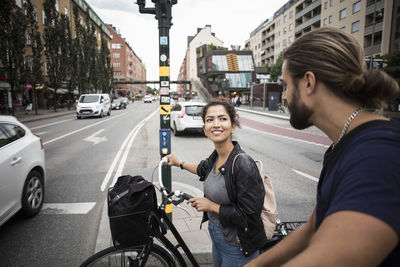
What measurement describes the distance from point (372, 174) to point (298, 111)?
443 mm

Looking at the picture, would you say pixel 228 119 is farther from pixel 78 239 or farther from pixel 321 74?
pixel 78 239

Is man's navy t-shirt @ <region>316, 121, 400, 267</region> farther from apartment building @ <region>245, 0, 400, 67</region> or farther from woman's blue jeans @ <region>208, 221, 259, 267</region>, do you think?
apartment building @ <region>245, 0, 400, 67</region>

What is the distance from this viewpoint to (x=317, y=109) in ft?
3.28

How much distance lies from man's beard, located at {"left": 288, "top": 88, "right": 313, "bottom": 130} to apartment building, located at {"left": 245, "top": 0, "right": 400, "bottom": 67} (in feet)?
32.8

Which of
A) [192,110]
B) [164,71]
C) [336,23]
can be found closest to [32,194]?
[164,71]

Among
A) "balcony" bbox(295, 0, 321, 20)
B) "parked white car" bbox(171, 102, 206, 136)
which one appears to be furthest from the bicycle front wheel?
"balcony" bbox(295, 0, 321, 20)

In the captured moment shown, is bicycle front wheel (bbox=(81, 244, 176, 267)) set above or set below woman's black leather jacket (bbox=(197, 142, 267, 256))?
below

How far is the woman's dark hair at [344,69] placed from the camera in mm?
915

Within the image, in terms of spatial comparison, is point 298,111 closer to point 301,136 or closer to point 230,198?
point 230,198

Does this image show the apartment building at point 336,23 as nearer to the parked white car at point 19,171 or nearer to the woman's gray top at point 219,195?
the woman's gray top at point 219,195

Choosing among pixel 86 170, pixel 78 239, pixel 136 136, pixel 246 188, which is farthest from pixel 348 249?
pixel 136 136

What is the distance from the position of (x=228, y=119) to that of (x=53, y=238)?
10.1ft

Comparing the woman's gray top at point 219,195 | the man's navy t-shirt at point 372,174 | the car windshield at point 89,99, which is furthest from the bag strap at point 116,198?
the car windshield at point 89,99

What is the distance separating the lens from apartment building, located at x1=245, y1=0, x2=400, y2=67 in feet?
103
